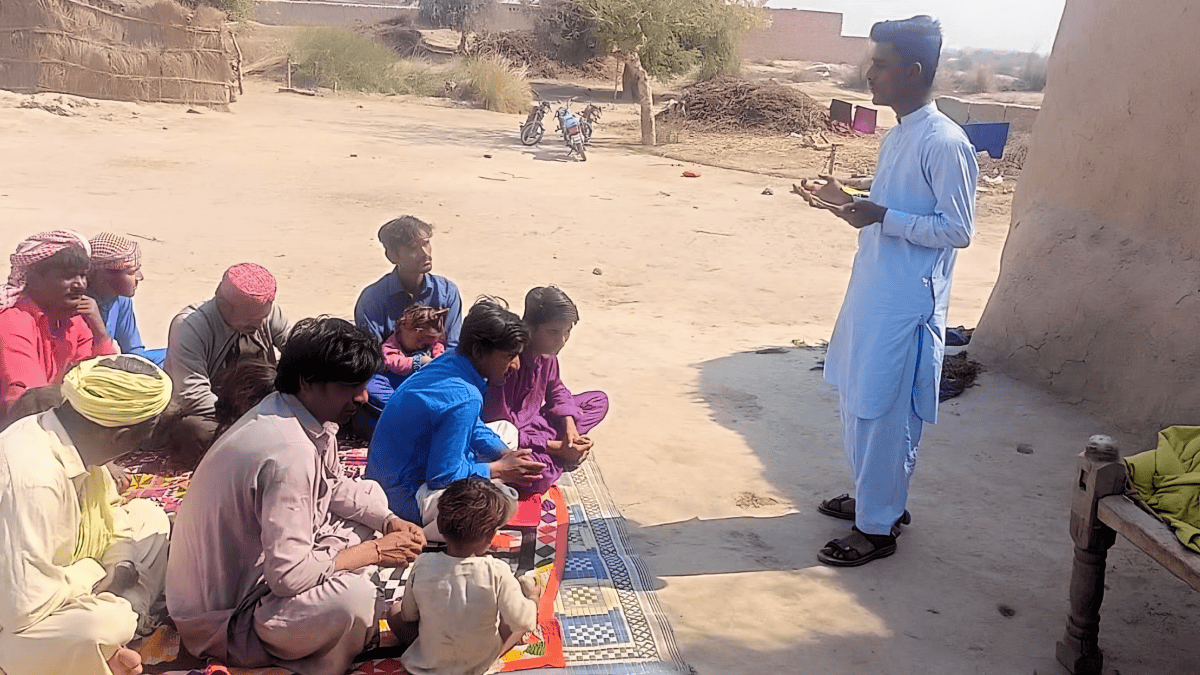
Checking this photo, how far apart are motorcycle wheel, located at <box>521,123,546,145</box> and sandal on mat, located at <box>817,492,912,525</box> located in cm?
1463

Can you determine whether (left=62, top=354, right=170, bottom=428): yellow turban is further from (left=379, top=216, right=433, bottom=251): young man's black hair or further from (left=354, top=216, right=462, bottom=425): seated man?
(left=379, top=216, right=433, bottom=251): young man's black hair

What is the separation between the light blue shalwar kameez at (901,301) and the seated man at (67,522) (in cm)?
253

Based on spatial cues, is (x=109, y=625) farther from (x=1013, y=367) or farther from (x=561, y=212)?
(x=561, y=212)

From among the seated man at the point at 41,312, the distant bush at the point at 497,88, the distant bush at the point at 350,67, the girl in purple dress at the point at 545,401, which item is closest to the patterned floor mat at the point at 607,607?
the girl in purple dress at the point at 545,401

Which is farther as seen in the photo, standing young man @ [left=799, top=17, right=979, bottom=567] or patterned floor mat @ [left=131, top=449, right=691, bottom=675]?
standing young man @ [left=799, top=17, right=979, bottom=567]

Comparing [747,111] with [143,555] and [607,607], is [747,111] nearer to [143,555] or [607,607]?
[607,607]

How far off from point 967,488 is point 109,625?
3793 millimetres

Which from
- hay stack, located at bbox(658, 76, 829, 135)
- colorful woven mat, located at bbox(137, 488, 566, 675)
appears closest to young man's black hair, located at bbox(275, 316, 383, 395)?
colorful woven mat, located at bbox(137, 488, 566, 675)

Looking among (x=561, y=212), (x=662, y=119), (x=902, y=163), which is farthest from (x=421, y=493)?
(x=662, y=119)

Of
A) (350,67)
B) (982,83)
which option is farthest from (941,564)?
(982,83)

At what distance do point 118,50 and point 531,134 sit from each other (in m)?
8.40

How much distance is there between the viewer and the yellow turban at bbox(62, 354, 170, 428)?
99.1 inches

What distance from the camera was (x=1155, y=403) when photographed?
5.02m

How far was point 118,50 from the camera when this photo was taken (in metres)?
18.8
